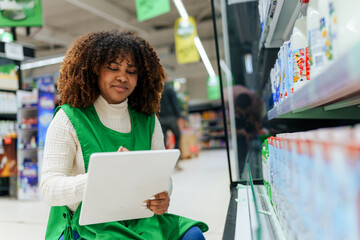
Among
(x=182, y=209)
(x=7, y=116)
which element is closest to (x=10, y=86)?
(x=7, y=116)

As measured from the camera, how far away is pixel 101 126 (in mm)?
1425

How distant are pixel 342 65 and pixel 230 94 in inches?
111

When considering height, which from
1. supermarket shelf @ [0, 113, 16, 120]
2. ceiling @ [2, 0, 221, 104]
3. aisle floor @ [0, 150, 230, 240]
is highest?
ceiling @ [2, 0, 221, 104]

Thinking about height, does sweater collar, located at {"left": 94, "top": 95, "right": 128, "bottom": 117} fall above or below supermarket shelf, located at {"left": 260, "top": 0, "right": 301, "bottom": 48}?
below

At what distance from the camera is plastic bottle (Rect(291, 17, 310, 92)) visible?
1.13 meters

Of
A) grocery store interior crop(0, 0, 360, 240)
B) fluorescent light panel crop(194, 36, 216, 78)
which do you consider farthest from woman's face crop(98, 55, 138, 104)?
fluorescent light panel crop(194, 36, 216, 78)

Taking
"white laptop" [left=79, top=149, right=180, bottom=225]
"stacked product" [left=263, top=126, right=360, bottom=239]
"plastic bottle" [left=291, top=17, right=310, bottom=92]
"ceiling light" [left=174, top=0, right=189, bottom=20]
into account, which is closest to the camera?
"stacked product" [left=263, top=126, right=360, bottom=239]

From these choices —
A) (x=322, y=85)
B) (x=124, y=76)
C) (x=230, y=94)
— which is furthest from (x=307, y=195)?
(x=230, y=94)

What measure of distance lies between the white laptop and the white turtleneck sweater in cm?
11

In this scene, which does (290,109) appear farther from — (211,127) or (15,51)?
(211,127)

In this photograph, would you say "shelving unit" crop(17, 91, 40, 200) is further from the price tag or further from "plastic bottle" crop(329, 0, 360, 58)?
"plastic bottle" crop(329, 0, 360, 58)

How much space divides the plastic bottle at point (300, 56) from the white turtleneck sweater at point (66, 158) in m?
0.81

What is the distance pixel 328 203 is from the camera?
53cm

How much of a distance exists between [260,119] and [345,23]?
2676mm
